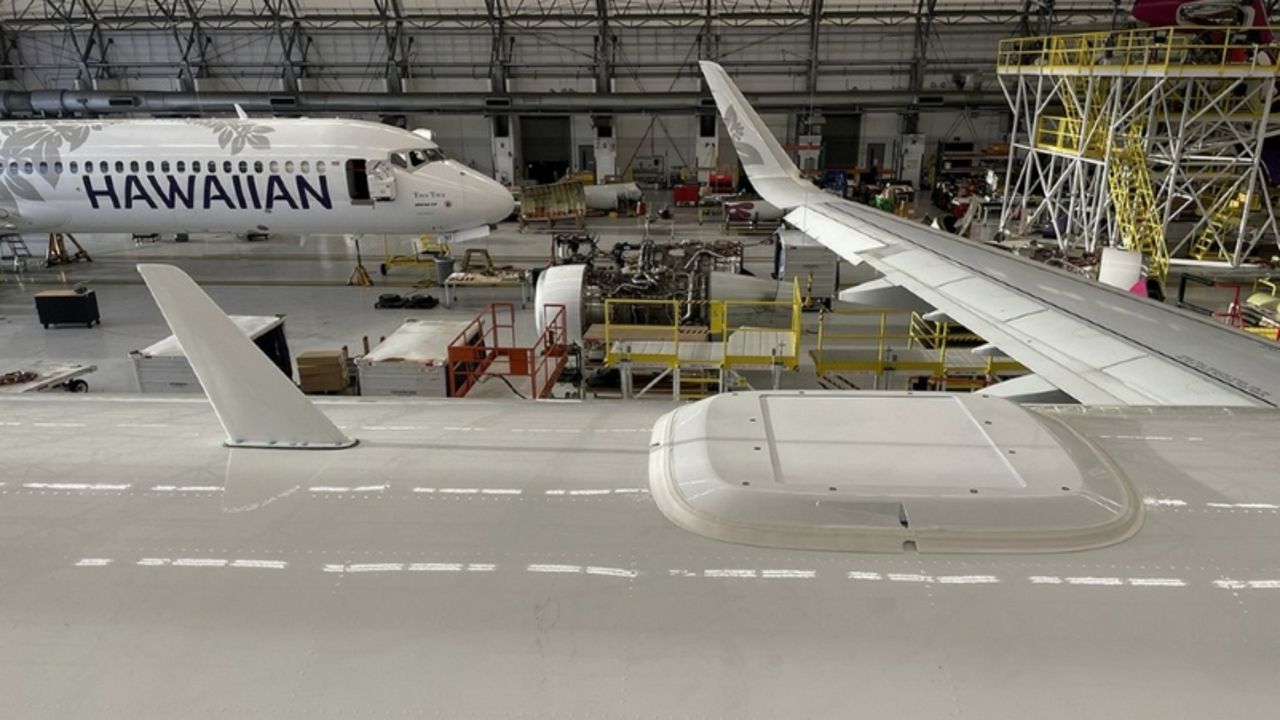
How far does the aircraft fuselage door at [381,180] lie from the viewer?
2358 centimetres

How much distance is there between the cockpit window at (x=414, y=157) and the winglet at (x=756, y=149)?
10.6m

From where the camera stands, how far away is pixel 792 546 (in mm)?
4164

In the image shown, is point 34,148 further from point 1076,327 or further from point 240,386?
point 1076,327

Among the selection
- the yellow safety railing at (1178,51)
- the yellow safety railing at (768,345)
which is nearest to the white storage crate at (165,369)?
the yellow safety railing at (768,345)

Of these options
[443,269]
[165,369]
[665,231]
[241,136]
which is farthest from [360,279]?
[665,231]

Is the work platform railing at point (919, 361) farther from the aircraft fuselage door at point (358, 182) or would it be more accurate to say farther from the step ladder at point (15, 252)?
the step ladder at point (15, 252)

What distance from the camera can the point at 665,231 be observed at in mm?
37312

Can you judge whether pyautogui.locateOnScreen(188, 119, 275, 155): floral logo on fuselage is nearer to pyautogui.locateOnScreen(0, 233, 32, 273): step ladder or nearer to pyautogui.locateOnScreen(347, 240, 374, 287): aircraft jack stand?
pyautogui.locateOnScreen(347, 240, 374, 287): aircraft jack stand

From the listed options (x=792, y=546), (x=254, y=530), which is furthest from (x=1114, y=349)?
(x=254, y=530)

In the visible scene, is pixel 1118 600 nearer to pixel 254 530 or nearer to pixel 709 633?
pixel 709 633

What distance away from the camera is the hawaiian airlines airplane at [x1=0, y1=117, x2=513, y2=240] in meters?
23.5

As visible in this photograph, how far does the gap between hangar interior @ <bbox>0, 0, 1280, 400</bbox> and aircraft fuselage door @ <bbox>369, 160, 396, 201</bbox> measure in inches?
106

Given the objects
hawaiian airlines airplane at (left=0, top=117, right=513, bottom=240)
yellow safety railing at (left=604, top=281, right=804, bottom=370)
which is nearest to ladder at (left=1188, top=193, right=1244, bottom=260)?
yellow safety railing at (left=604, top=281, right=804, bottom=370)

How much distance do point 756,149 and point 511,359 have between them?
24.1ft
